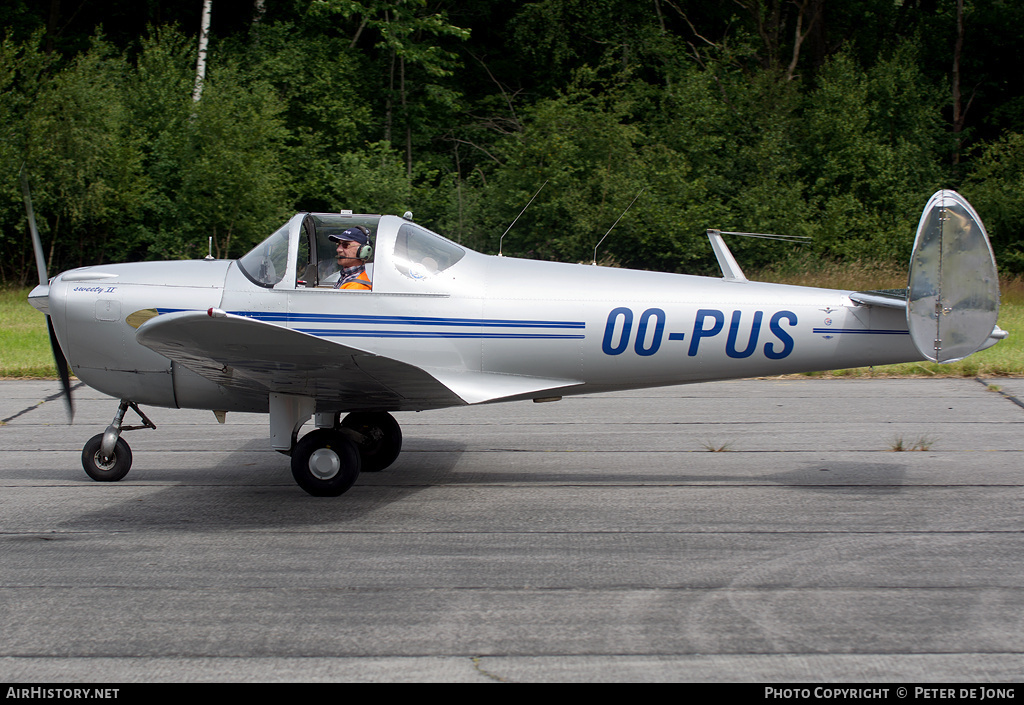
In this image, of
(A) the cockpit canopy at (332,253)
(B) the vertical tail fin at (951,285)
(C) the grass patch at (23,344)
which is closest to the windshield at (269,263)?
(A) the cockpit canopy at (332,253)

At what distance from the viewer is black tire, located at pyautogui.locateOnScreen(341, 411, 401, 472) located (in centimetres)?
737

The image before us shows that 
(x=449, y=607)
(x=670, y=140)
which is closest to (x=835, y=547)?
(x=449, y=607)

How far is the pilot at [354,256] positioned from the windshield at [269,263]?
1.30 ft

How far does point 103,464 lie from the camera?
708cm

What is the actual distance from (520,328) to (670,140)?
20.8m

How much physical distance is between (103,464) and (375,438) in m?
2.06

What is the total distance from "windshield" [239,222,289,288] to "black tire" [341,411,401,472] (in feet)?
4.41

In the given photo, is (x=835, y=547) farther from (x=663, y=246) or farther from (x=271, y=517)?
(x=663, y=246)

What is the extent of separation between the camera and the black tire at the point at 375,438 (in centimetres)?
737

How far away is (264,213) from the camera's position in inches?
915

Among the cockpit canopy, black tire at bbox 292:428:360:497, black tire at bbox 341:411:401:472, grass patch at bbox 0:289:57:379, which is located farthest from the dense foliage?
black tire at bbox 292:428:360:497

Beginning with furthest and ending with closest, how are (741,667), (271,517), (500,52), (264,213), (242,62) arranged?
(500,52) → (242,62) → (264,213) → (271,517) → (741,667)

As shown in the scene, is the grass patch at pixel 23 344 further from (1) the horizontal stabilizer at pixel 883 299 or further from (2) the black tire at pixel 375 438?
(1) the horizontal stabilizer at pixel 883 299

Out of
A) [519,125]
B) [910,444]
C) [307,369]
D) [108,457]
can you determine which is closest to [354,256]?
[307,369]
